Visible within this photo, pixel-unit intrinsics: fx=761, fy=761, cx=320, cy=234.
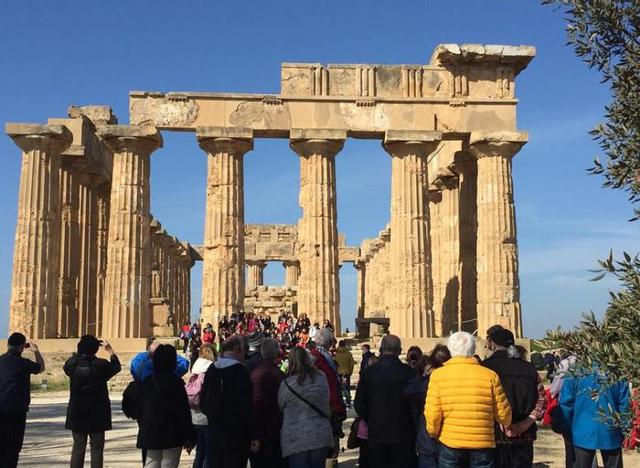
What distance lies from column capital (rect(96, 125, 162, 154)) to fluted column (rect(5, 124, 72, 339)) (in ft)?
6.02

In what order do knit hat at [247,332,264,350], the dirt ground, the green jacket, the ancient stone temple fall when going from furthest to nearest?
the ancient stone temple → the green jacket → the dirt ground → knit hat at [247,332,264,350]

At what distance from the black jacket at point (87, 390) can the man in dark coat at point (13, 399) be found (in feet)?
1.82

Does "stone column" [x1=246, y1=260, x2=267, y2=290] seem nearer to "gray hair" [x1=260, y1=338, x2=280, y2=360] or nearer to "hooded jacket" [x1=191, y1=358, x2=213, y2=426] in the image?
"hooded jacket" [x1=191, y1=358, x2=213, y2=426]

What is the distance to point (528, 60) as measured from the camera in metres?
28.1

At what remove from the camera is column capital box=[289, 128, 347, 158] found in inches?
1070

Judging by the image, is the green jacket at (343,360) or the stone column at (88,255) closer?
the green jacket at (343,360)

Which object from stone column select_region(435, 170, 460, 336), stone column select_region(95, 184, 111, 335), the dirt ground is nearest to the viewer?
the dirt ground

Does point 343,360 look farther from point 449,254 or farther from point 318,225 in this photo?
point 449,254

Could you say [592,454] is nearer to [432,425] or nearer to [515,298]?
[432,425]

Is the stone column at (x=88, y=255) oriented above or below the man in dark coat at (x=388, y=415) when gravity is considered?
above

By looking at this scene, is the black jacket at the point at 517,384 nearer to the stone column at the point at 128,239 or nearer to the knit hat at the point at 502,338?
the knit hat at the point at 502,338

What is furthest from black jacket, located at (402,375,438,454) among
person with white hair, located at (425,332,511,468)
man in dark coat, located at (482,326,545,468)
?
person with white hair, located at (425,332,511,468)

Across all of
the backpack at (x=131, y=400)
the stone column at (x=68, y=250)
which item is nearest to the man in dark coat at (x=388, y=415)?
the backpack at (x=131, y=400)

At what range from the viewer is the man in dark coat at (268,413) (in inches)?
293
